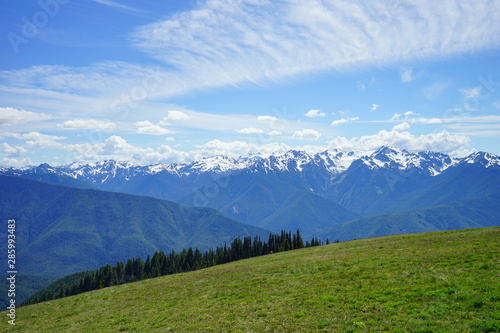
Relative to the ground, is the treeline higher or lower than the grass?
lower

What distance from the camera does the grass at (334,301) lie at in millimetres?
20312

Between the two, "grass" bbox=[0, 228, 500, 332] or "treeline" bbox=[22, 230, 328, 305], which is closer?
"grass" bbox=[0, 228, 500, 332]

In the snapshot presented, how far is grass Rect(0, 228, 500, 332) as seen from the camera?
66.6 feet

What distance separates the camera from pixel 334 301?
25875mm

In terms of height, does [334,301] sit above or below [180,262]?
above

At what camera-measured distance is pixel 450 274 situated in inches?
1054

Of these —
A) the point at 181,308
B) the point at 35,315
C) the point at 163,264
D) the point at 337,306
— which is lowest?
the point at 163,264

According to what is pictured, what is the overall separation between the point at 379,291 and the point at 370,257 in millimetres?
15644

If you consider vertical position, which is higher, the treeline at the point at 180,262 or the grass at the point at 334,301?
the grass at the point at 334,301

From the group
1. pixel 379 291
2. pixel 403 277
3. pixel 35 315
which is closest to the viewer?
pixel 379 291

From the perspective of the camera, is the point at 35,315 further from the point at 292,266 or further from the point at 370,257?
the point at 370,257

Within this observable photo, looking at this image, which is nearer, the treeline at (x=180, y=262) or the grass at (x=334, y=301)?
the grass at (x=334, y=301)

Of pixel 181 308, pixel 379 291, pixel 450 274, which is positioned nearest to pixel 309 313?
pixel 379 291

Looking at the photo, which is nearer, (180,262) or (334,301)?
(334,301)
